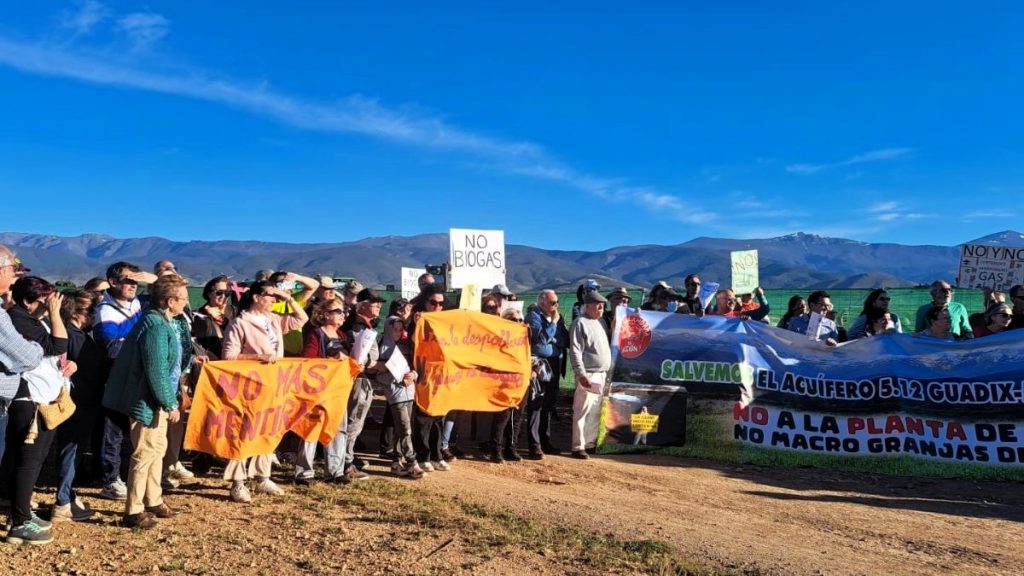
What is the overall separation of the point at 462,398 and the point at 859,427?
4420mm

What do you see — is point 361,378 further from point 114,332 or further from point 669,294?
point 669,294

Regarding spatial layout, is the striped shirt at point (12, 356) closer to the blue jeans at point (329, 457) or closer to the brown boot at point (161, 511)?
the brown boot at point (161, 511)

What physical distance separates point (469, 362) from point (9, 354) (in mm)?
4507

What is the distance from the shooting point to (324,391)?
23.7 feet

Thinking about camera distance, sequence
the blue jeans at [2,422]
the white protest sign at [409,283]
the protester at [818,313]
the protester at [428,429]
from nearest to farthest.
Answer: the blue jeans at [2,422] → the protester at [428,429] → the protester at [818,313] → the white protest sign at [409,283]

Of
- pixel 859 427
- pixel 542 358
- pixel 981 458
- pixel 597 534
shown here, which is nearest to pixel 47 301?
pixel 597 534

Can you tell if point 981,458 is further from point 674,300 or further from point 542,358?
point 542,358

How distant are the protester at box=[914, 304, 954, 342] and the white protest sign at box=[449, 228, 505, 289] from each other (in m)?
→ 5.48

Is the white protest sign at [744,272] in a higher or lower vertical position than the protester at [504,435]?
higher

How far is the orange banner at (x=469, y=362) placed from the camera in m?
8.12

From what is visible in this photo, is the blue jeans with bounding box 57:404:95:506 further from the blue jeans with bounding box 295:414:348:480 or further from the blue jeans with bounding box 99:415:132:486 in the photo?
the blue jeans with bounding box 295:414:348:480

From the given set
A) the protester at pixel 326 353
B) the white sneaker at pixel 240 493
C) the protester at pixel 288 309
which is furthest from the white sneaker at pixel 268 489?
the protester at pixel 288 309

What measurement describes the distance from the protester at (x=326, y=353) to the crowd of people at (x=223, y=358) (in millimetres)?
13

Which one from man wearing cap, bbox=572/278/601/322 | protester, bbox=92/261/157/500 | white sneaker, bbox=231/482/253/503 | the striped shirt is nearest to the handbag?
the striped shirt
